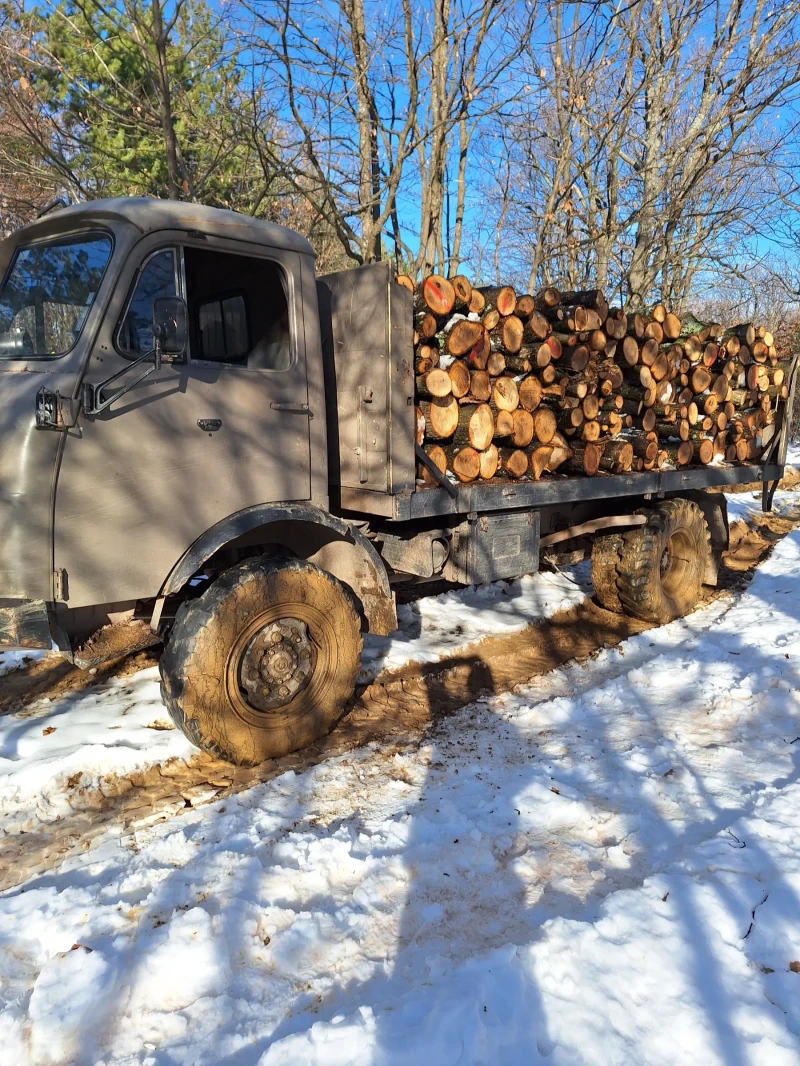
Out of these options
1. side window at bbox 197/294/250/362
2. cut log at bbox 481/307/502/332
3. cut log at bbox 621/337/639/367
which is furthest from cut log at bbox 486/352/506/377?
side window at bbox 197/294/250/362

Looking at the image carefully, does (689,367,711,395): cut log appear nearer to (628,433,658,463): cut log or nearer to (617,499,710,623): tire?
(628,433,658,463): cut log

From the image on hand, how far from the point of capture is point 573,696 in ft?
14.6

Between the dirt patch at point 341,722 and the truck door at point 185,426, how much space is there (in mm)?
1031

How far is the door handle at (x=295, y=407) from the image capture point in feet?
12.1

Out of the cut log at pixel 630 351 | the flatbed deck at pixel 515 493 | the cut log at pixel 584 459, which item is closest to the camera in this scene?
the flatbed deck at pixel 515 493

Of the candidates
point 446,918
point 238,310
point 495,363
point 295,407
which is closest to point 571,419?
point 495,363

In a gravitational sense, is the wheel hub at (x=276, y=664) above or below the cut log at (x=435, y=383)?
below

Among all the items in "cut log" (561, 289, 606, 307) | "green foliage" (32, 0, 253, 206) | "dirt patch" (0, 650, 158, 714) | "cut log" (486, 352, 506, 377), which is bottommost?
"dirt patch" (0, 650, 158, 714)

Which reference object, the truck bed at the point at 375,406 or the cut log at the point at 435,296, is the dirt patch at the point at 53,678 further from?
the cut log at the point at 435,296

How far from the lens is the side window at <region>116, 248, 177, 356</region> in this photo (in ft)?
10.5

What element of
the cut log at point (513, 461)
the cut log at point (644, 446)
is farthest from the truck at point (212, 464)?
the cut log at point (644, 446)

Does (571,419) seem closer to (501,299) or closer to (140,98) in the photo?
(501,299)

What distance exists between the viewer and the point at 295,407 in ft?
12.4

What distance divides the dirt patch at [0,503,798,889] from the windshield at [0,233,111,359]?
86.4 inches
